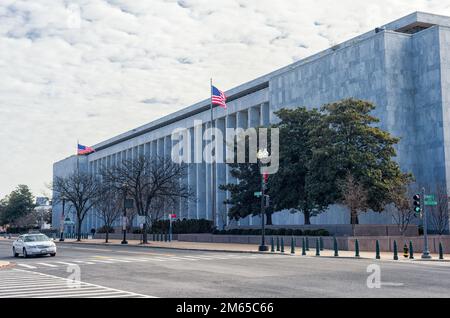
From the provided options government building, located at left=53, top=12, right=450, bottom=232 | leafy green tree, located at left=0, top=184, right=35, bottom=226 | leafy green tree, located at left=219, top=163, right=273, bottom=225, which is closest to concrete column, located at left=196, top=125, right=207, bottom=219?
government building, located at left=53, top=12, right=450, bottom=232

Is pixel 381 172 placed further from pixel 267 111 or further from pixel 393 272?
pixel 267 111

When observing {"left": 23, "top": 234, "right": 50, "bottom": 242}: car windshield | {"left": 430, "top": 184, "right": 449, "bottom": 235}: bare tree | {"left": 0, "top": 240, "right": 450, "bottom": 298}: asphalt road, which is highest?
{"left": 430, "top": 184, "right": 449, "bottom": 235}: bare tree

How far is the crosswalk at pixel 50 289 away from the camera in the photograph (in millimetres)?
14938

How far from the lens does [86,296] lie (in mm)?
14602

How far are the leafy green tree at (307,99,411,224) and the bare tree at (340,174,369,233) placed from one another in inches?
24.6

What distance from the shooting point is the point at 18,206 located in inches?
6585

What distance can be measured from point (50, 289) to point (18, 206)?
160488 mm

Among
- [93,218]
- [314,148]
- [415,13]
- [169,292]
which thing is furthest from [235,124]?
[169,292]

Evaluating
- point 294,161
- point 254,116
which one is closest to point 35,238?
point 294,161

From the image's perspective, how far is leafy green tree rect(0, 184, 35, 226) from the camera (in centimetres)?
16725

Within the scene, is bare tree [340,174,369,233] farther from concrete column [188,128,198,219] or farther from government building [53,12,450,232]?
concrete column [188,128,198,219]

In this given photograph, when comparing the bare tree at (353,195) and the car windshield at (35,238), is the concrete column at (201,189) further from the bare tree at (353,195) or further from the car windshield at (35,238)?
the car windshield at (35,238)

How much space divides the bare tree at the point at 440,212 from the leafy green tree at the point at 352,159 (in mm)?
6703

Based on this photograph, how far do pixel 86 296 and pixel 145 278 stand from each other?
16.9 feet
